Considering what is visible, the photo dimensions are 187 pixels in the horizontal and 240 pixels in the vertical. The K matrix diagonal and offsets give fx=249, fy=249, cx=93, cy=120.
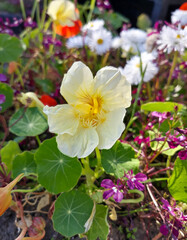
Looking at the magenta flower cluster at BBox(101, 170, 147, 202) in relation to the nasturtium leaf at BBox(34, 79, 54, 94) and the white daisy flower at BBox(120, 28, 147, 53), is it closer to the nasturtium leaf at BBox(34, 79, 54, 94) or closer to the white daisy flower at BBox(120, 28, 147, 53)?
the nasturtium leaf at BBox(34, 79, 54, 94)

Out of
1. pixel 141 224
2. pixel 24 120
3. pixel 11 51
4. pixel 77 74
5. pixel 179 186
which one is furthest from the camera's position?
pixel 11 51

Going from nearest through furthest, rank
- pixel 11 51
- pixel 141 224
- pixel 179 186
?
pixel 179 186 → pixel 141 224 → pixel 11 51

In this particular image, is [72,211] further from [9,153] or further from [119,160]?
[9,153]

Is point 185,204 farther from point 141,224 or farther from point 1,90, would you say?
point 1,90

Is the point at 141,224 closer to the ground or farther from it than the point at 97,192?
closer to the ground

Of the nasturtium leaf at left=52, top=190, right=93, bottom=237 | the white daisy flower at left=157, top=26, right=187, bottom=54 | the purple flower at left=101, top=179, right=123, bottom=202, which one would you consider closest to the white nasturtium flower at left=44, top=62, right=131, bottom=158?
the purple flower at left=101, top=179, right=123, bottom=202

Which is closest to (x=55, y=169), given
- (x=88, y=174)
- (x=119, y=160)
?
(x=88, y=174)

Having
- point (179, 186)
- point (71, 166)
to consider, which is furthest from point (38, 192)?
point (179, 186)
